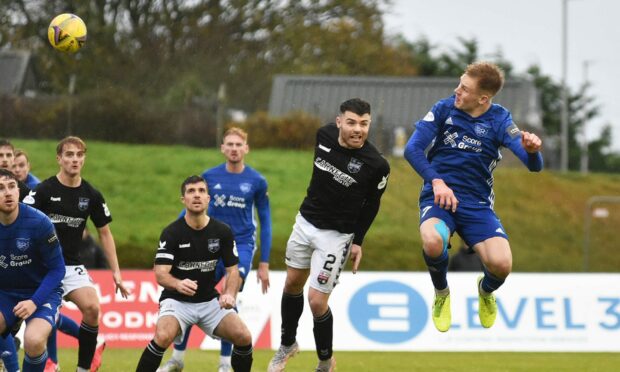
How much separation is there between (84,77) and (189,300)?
15876 mm

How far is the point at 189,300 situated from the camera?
915 cm

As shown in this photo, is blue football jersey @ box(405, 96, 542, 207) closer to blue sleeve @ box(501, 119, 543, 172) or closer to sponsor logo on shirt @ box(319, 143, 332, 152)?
blue sleeve @ box(501, 119, 543, 172)

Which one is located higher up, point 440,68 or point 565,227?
point 440,68

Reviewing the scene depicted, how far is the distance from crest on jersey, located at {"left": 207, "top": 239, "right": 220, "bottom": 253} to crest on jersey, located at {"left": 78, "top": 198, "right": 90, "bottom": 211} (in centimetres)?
140

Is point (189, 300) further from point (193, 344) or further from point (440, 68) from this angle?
point (440, 68)

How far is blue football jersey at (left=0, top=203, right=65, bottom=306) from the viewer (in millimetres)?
8562

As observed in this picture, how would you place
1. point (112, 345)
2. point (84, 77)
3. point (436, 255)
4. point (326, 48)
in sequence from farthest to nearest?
point (326, 48), point (84, 77), point (112, 345), point (436, 255)

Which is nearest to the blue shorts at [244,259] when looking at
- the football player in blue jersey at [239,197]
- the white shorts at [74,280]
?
the football player in blue jersey at [239,197]

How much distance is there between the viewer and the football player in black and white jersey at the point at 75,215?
973cm

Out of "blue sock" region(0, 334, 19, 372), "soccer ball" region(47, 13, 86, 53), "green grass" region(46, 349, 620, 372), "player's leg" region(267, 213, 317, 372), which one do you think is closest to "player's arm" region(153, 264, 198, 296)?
"player's leg" region(267, 213, 317, 372)

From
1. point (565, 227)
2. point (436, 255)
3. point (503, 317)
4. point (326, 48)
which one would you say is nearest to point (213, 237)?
point (436, 255)

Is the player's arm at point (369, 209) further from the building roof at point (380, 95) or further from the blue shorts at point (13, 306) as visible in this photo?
the building roof at point (380, 95)

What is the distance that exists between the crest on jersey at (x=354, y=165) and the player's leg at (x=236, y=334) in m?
1.57

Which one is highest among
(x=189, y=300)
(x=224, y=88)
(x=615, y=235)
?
(x=224, y=88)
